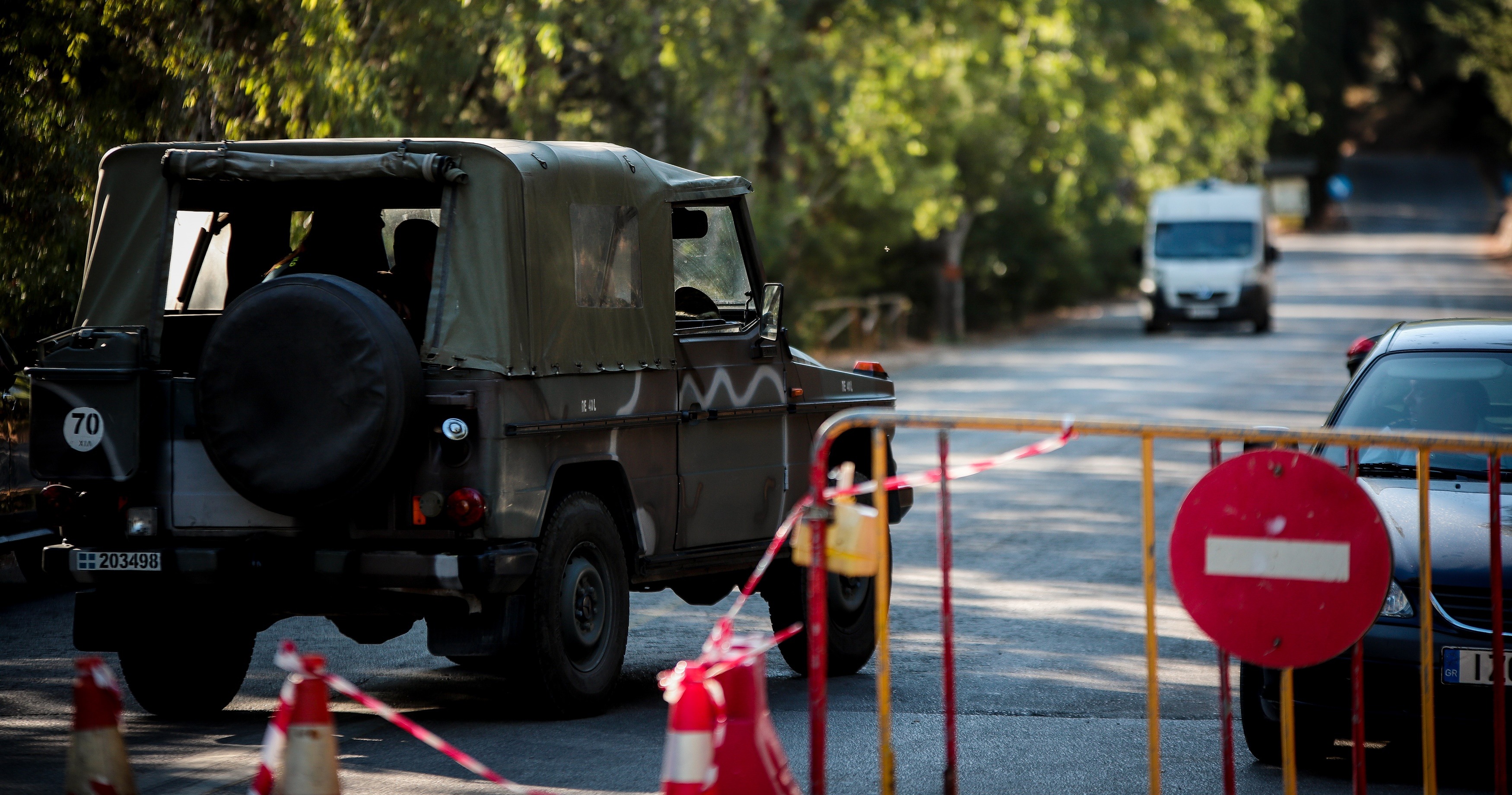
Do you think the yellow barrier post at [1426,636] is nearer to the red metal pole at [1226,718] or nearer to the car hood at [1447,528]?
the car hood at [1447,528]

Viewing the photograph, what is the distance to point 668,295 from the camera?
7.70 metres

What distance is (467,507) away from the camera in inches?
253

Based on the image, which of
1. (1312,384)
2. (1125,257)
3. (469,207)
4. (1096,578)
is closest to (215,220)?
(469,207)

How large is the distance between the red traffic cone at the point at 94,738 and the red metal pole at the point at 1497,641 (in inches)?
169

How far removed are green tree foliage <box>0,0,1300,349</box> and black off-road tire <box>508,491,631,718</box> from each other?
21.1 feet

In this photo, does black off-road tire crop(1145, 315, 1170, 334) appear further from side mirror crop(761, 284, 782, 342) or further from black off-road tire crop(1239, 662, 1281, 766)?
black off-road tire crop(1239, 662, 1281, 766)

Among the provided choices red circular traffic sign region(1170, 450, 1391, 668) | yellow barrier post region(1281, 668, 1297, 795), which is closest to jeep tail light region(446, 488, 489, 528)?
red circular traffic sign region(1170, 450, 1391, 668)

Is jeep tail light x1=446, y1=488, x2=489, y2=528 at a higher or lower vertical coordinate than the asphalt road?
higher

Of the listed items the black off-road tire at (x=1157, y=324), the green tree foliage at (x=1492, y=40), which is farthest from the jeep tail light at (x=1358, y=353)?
the green tree foliage at (x=1492, y=40)

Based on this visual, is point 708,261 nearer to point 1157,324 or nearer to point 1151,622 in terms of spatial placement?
point 1151,622

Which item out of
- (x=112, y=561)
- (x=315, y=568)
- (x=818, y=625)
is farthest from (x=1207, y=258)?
(x=818, y=625)

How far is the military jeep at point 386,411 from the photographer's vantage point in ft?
21.1

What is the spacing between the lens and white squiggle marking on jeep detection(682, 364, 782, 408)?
772cm

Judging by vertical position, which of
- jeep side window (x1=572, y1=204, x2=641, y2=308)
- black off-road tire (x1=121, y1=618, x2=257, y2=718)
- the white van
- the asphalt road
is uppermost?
the white van
